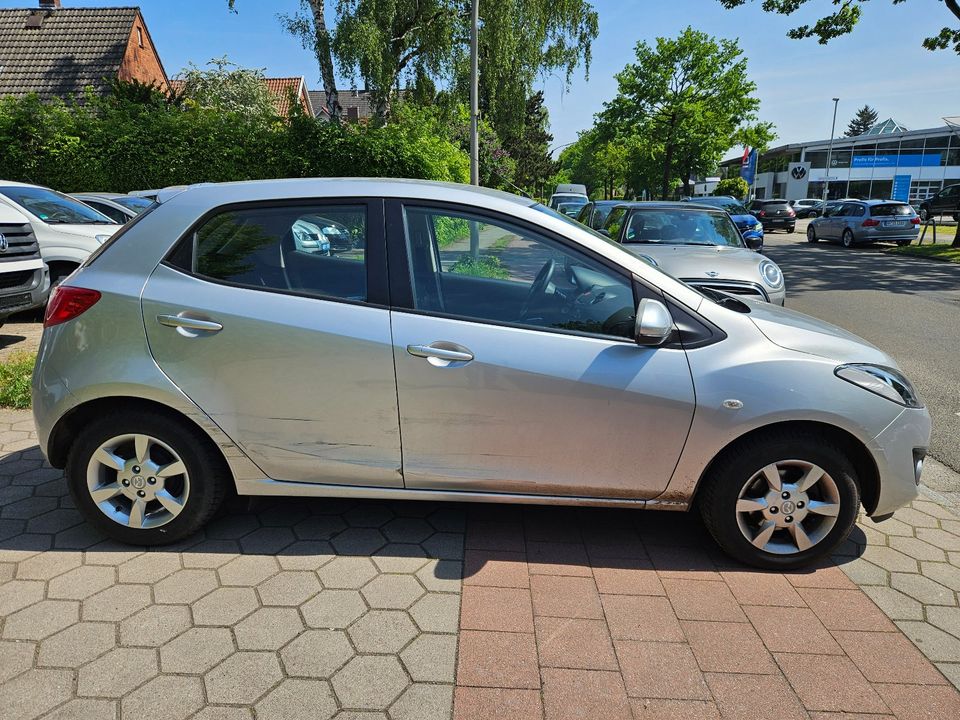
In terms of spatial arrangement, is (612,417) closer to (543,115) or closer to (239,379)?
(239,379)

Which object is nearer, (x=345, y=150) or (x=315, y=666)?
(x=315, y=666)

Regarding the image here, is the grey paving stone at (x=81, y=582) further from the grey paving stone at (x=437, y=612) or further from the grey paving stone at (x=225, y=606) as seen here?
the grey paving stone at (x=437, y=612)

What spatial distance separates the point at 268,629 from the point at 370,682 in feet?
1.70

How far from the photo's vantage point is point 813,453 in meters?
2.94

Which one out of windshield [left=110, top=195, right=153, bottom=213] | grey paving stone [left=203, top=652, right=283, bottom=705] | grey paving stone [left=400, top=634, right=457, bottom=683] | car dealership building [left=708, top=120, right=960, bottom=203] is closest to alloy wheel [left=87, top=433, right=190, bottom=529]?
grey paving stone [left=203, top=652, right=283, bottom=705]

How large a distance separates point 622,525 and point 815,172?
3044 inches

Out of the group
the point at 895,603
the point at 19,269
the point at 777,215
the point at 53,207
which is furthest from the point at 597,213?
the point at 777,215

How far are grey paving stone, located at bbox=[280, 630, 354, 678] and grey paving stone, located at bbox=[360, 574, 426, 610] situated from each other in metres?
0.25

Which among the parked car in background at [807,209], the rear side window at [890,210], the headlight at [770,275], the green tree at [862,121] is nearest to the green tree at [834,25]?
the rear side window at [890,210]

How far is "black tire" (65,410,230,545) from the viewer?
3.01 meters

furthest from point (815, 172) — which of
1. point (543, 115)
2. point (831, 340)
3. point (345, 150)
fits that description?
point (831, 340)

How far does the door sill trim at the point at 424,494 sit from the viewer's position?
3.06 metres

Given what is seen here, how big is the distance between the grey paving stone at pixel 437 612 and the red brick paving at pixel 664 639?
42mm

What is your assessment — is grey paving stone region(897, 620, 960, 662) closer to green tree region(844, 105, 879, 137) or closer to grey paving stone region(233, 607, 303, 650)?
grey paving stone region(233, 607, 303, 650)
